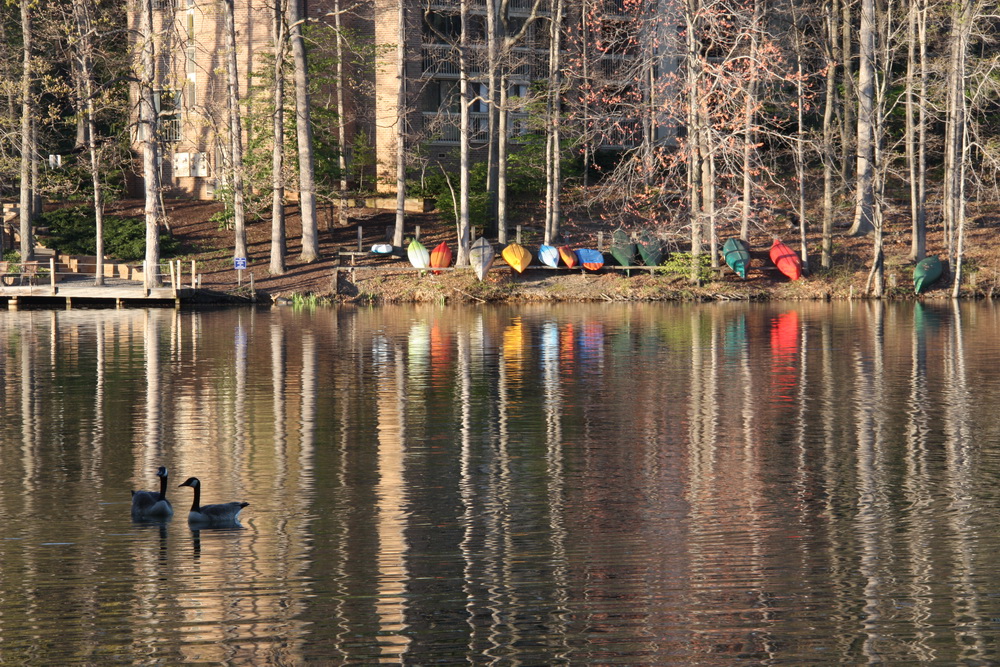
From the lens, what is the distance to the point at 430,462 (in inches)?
664

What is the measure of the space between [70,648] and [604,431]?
421 inches

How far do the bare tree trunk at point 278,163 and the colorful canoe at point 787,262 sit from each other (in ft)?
64.4

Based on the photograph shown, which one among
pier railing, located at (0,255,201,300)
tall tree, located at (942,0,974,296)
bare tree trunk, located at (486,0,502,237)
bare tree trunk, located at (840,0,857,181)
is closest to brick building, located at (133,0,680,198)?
bare tree trunk, located at (486,0,502,237)

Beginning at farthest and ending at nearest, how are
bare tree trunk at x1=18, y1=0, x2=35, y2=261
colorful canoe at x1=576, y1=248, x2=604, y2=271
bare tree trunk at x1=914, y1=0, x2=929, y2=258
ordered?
colorful canoe at x1=576, y1=248, x2=604, y2=271 → bare tree trunk at x1=914, y1=0, x2=929, y2=258 → bare tree trunk at x1=18, y1=0, x2=35, y2=261

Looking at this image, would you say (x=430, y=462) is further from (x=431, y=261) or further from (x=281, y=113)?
(x=281, y=113)

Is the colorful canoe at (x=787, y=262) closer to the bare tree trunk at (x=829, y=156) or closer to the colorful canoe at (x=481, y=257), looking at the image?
the bare tree trunk at (x=829, y=156)

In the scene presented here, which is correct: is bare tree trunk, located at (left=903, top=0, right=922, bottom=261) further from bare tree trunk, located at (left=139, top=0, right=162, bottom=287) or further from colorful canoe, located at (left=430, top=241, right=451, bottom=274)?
bare tree trunk, located at (left=139, top=0, right=162, bottom=287)

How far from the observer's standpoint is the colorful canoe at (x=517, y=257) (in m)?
48.8

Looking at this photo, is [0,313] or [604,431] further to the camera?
[0,313]

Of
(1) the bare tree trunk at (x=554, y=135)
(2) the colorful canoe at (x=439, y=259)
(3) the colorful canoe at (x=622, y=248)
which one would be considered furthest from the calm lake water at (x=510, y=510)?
(1) the bare tree trunk at (x=554, y=135)

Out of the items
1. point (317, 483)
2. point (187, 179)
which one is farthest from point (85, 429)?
point (187, 179)

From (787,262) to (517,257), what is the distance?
10661mm

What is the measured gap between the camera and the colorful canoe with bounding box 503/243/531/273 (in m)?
48.8

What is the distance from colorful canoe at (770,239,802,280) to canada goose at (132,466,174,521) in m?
38.4
